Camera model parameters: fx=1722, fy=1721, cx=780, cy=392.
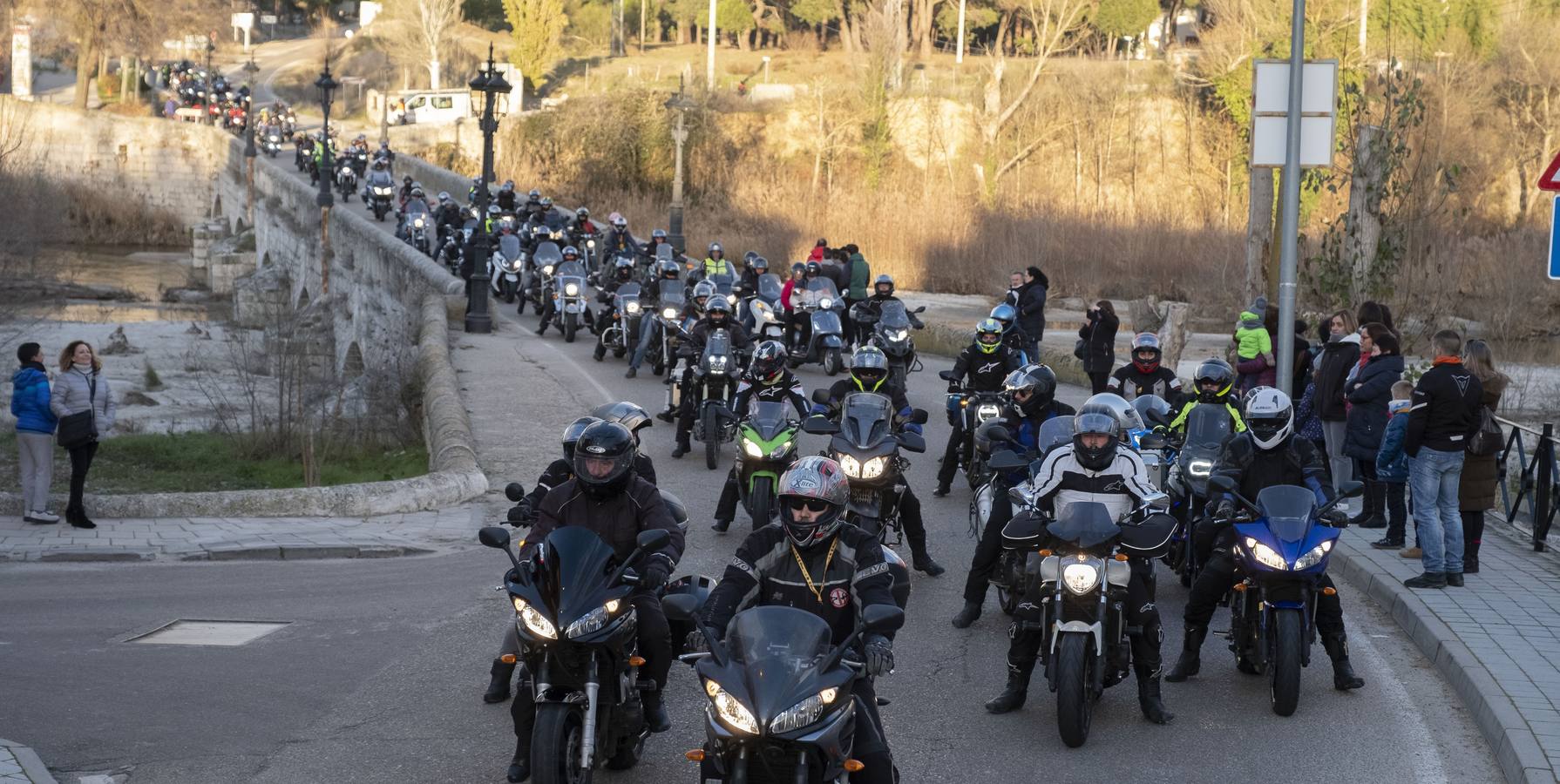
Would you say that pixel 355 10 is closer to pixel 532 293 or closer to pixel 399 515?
pixel 532 293

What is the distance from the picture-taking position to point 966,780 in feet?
24.7

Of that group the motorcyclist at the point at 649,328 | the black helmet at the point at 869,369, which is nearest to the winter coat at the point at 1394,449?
the black helmet at the point at 869,369

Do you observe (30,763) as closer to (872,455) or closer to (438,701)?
(438,701)

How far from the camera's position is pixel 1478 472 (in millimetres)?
11516

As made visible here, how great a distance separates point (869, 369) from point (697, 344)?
442 centimetres

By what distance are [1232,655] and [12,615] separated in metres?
7.59

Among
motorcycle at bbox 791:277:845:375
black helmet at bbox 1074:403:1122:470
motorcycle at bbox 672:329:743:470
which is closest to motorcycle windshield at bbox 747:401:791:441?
motorcycle at bbox 672:329:743:470

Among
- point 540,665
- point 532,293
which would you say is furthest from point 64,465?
point 540,665

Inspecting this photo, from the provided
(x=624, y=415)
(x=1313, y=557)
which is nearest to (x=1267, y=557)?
(x=1313, y=557)

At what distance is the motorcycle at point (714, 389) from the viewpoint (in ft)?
53.9

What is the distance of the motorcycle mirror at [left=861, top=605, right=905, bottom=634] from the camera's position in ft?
19.8

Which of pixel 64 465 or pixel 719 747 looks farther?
pixel 64 465

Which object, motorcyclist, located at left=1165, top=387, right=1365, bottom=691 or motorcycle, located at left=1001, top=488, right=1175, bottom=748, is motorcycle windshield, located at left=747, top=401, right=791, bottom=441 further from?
motorcycle, located at left=1001, top=488, right=1175, bottom=748

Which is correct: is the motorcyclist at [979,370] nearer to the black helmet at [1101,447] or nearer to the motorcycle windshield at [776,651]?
the black helmet at [1101,447]
